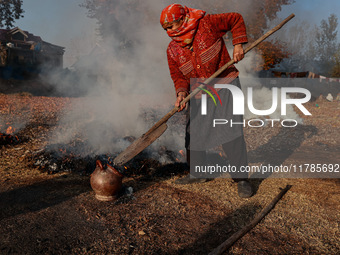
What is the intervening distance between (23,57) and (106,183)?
2497cm

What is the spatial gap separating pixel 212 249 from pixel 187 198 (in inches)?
45.9

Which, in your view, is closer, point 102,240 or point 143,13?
point 102,240

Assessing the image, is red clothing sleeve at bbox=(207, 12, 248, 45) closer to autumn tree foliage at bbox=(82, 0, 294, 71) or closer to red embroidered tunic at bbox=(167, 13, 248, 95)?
red embroidered tunic at bbox=(167, 13, 248, 95)

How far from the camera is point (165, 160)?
16.5 ft

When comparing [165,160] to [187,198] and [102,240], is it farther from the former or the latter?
[102,240]

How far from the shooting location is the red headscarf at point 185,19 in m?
3.36

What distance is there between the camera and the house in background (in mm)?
19484

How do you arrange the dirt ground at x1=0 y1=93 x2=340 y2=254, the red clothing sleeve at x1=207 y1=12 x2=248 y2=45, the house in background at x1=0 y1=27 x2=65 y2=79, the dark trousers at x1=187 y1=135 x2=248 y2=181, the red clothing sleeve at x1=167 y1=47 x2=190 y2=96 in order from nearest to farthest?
the dirt ground at x1=0 y1=93 x2=340 y2=254, the red clothing sleeve at x1=207 y1=12 x2=248 y2=45, the dark trousers at x1=187 y1=135 x2=248 y2=181, the red clothing sleeve at x1=167 y1=47 x2=190 y2=96, the house in background at x1=0 y1=27 x2=65 y2=79

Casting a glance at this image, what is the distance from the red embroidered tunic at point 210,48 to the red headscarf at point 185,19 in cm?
8

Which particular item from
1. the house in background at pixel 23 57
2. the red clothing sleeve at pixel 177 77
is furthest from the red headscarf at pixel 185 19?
the house in background at pixel 23 57

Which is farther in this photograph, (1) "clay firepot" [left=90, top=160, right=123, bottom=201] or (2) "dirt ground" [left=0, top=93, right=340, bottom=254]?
(1) "clay firepot" [left=90, top=160, right=123, bottom=201]

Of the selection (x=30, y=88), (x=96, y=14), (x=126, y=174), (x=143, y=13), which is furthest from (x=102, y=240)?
(x=96, y=14)

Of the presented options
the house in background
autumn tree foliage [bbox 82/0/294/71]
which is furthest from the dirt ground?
the house in background

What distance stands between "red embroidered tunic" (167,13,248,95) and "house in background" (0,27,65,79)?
63.8ft
